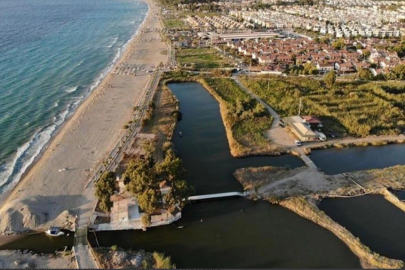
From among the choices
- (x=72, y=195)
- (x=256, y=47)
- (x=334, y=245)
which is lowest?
(x=334, y=245)

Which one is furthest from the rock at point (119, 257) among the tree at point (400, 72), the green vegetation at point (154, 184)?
the tree at point (400, 72)

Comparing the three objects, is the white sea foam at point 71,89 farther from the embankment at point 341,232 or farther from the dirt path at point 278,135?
the embankment at point 341,232

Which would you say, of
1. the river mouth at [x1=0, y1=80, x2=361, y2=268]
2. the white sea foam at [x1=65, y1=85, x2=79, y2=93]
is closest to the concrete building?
the river mouth at [x1=0, y1=80, x2=361, y2=268]

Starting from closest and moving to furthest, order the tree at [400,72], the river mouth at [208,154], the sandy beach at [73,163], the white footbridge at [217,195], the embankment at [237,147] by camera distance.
Answer: the sandy beach at [73,163] < the white footbridge at [217,195] < the river mouth at [208,154] < the embankment at [237,147] < the tree at [400,72]

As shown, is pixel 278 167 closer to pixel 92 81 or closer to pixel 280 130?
pixel 280 130

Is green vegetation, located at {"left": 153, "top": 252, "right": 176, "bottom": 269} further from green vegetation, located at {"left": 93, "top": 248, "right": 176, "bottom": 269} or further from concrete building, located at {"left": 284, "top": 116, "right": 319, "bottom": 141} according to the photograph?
concrete building, located at {"left": 284, "top": 116, "right": 319, "bottom": 141}

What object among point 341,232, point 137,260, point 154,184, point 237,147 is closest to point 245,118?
point 237,147

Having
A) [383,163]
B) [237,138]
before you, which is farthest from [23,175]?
[383,163]

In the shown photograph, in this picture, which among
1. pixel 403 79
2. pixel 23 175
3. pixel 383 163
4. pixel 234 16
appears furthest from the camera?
pixel 234 16
